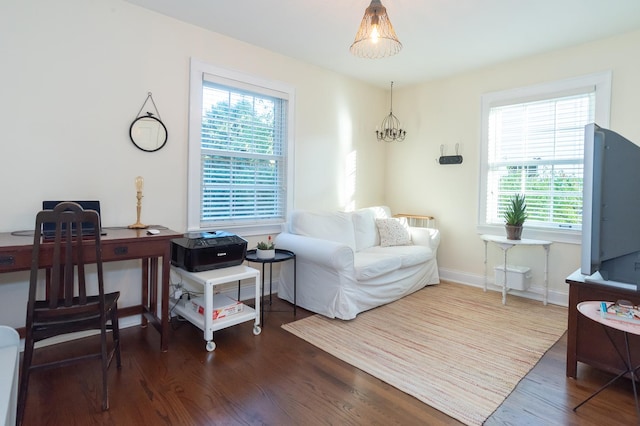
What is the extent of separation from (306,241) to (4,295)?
219cm

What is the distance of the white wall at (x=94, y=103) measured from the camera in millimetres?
2293

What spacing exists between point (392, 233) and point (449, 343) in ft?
5.39

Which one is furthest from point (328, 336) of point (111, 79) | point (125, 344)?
point (111, 79)

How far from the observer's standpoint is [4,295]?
230 centimetres

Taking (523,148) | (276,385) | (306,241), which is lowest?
(276,385)

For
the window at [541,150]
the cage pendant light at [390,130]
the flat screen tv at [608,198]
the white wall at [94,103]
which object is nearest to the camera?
the flat screen tv at [608,198]

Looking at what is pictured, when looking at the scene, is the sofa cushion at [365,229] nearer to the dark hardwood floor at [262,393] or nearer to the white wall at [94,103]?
the dark hardwood floor at [262,393]

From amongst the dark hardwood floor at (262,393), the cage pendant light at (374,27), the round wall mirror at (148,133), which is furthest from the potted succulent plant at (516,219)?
the round wall mirror at (148,133)

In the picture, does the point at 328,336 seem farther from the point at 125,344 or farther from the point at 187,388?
the point at 125,344

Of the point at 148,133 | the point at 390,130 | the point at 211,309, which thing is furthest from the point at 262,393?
the point at 390,130

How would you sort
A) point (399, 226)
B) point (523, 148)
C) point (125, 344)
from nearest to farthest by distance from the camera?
point (125, 344) → point (523, 148) → point (399, 226)

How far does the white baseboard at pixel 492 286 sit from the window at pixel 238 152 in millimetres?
2230

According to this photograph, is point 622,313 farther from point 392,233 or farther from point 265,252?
point 392,233

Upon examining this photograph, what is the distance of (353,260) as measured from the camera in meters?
3.00
